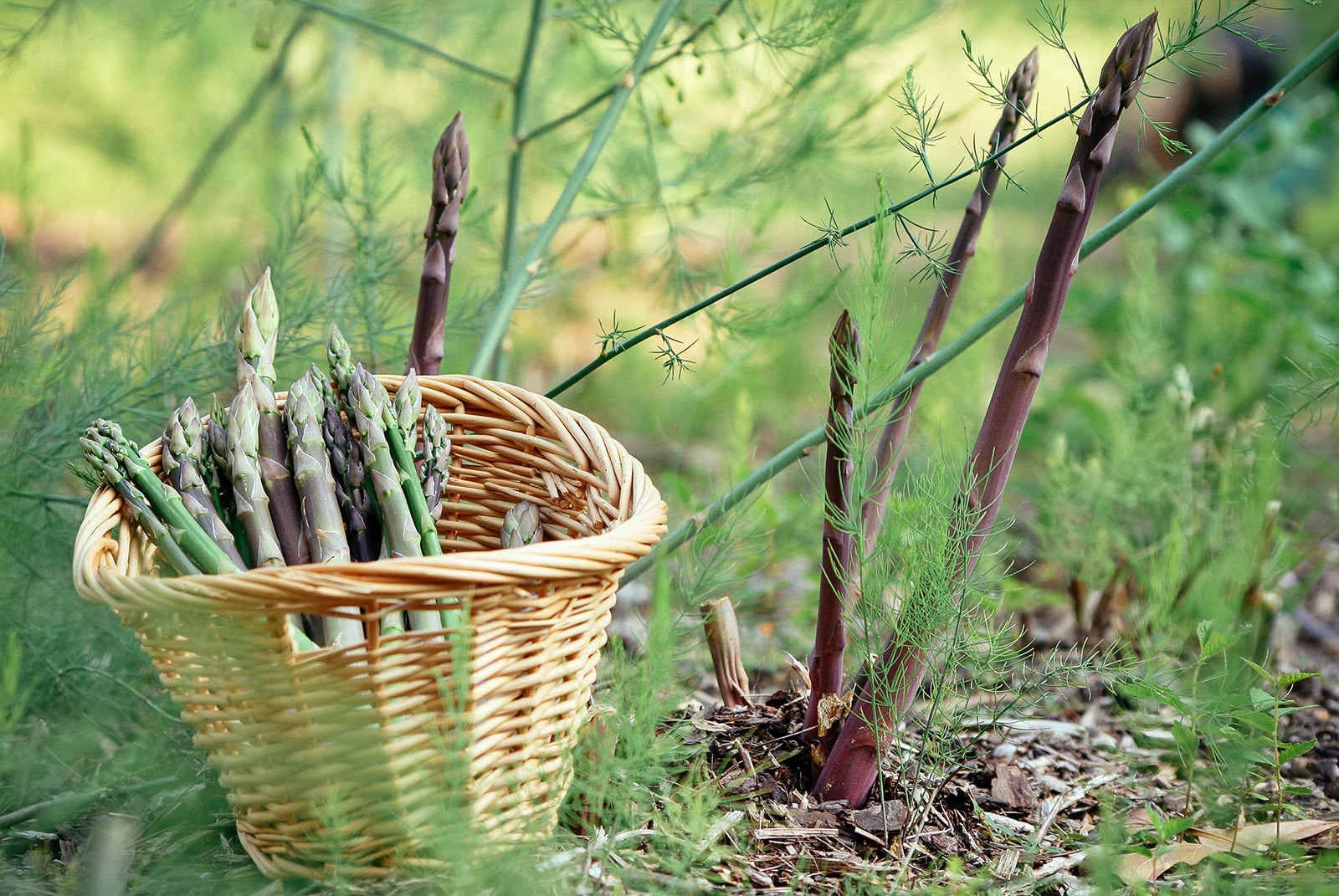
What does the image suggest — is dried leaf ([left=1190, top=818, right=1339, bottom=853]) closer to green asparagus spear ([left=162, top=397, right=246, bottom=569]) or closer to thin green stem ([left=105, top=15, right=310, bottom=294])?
green asparagus spear ([left=162, top=397, right=246, bottom=569])

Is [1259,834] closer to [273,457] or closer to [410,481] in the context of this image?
[410,481]

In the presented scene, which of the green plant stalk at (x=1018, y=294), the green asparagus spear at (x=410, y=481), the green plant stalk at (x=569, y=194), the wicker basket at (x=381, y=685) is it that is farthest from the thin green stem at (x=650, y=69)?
the wicker basket at (x=381, y=685)

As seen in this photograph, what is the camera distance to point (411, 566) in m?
0.70

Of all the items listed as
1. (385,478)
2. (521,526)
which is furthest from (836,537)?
(385,478)

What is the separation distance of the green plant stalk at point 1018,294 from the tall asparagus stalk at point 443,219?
19 centimetres

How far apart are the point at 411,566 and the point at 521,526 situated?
37 centimetres

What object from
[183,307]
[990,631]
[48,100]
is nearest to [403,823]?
[990,631]

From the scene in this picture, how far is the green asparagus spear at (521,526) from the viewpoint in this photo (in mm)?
1057

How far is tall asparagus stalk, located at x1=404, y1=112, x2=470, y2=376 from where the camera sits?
111 centimetres

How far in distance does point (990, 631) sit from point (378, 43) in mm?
1894

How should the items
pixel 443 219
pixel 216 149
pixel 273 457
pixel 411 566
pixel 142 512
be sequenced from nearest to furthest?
pixel 411 566, pixel 142 512, pixel 273 457, pixel 443 219, pixel 216 149

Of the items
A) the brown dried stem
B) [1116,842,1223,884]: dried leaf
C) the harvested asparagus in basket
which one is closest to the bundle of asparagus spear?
the harvested asparagus in basket

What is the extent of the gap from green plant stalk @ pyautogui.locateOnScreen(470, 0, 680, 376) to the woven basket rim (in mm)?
466

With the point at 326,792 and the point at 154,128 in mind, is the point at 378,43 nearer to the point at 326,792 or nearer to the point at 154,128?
the point at 154,128
